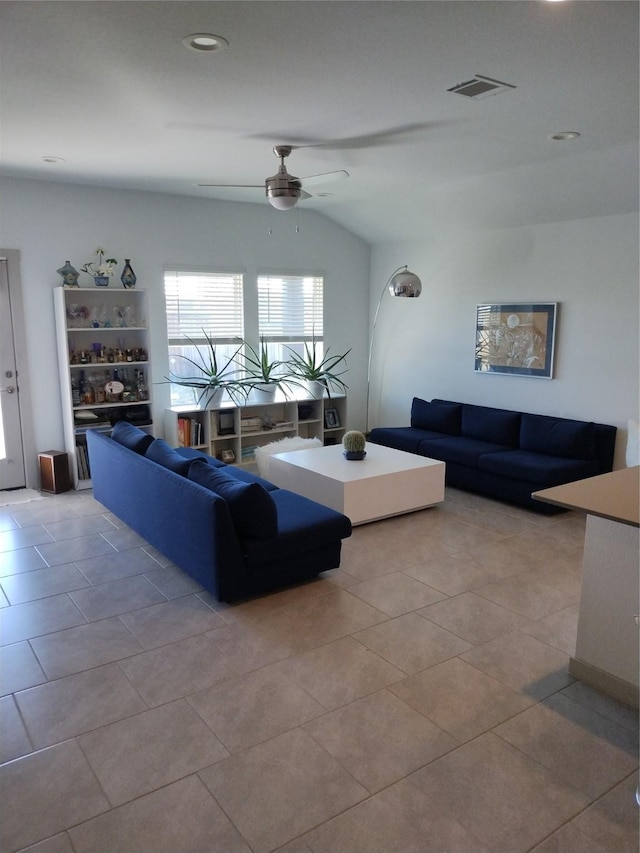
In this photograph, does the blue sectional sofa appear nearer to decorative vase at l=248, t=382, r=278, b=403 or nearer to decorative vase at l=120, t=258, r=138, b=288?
decorative vase at l=248, t=382, r=278, b=403

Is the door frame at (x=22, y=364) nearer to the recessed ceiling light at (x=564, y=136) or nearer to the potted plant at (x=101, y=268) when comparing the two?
the potted plant at (x=101, y=268)

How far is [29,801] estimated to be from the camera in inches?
84.6

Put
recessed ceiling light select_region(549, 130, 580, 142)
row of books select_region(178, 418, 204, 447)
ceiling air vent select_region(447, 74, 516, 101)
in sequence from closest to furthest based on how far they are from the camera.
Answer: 1. ceiling air vent select_region(447, 74, 516, 101)
2. recessed ceiling light select_region(549, 130, 580, 142)
3. row of books select_region(178, 418, 204, 447)

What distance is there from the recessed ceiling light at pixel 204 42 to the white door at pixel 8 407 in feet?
11.6

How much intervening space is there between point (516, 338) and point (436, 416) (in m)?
1.15

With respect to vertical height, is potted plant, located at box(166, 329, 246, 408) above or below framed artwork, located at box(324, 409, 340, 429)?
above

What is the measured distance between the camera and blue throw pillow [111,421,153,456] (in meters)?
4.61

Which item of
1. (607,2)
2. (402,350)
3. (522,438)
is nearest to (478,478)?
(522,438)

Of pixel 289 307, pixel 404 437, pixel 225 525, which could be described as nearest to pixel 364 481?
pixel 225 525

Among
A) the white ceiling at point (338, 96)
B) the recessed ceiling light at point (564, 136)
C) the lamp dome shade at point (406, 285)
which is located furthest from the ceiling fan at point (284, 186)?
the lamp dome shade at point (406, 285)

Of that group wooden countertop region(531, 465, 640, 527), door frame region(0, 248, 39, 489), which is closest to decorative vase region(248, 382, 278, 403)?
door frame region(0, 248, 39, 489)

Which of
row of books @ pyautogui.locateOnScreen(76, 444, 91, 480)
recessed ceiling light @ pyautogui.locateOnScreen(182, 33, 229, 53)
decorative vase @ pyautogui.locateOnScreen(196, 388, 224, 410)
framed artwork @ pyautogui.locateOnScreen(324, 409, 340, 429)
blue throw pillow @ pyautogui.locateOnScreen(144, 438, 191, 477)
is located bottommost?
row of books @ pyautogui.locateOnScreen(76, 444, 91, 480)

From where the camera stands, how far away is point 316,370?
7.04 meters

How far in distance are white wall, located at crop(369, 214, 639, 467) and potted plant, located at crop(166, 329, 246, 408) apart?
2.01 m
